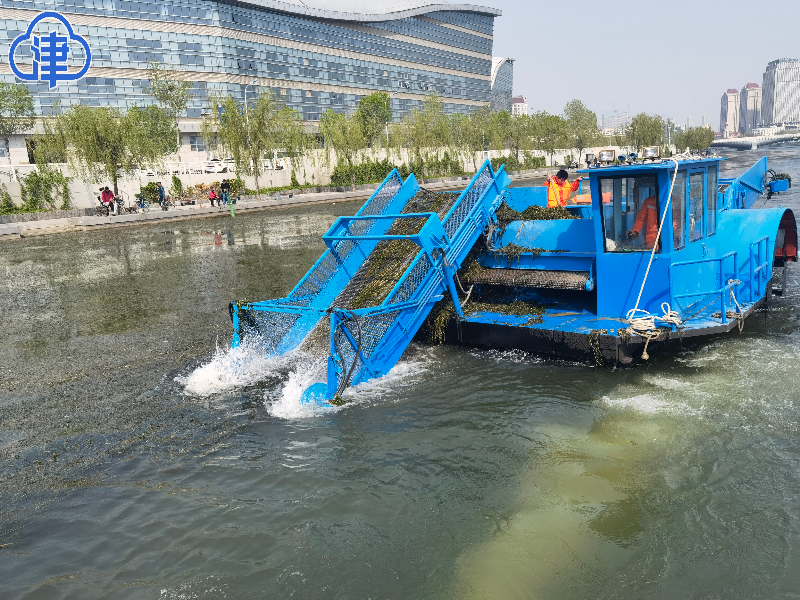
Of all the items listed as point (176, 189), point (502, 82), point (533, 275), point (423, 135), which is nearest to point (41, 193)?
point (176, 189)

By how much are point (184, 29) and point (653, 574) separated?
7485 cm

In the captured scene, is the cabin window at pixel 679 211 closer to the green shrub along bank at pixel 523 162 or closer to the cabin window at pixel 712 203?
the cabin window at pixel 712 203

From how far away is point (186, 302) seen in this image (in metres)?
15.5

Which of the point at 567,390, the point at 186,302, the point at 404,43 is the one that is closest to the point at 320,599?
the point at 567,390

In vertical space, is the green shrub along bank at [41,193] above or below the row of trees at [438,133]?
below

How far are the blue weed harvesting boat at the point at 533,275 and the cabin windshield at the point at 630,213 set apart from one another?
0.01m

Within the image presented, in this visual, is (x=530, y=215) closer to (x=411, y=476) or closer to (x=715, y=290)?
(x=715, y=290)

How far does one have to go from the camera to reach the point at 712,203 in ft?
33.9

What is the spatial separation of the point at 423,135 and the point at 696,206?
52534 mm

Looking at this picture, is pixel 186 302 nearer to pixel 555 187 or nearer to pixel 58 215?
pixel 555 187

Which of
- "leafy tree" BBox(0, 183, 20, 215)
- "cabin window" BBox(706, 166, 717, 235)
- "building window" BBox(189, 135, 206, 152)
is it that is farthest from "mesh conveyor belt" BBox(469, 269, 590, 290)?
"building window" BBox(189, 135, 206, 152)

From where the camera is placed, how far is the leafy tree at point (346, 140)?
179ft

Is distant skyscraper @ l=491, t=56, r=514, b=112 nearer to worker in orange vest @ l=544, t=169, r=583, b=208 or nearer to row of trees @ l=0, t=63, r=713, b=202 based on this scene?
row of trees @ l=0, t=63, r=713, b=202

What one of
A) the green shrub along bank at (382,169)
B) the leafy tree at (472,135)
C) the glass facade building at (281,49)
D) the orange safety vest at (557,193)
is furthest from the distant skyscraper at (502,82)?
the orange safety vest at (557,193)
